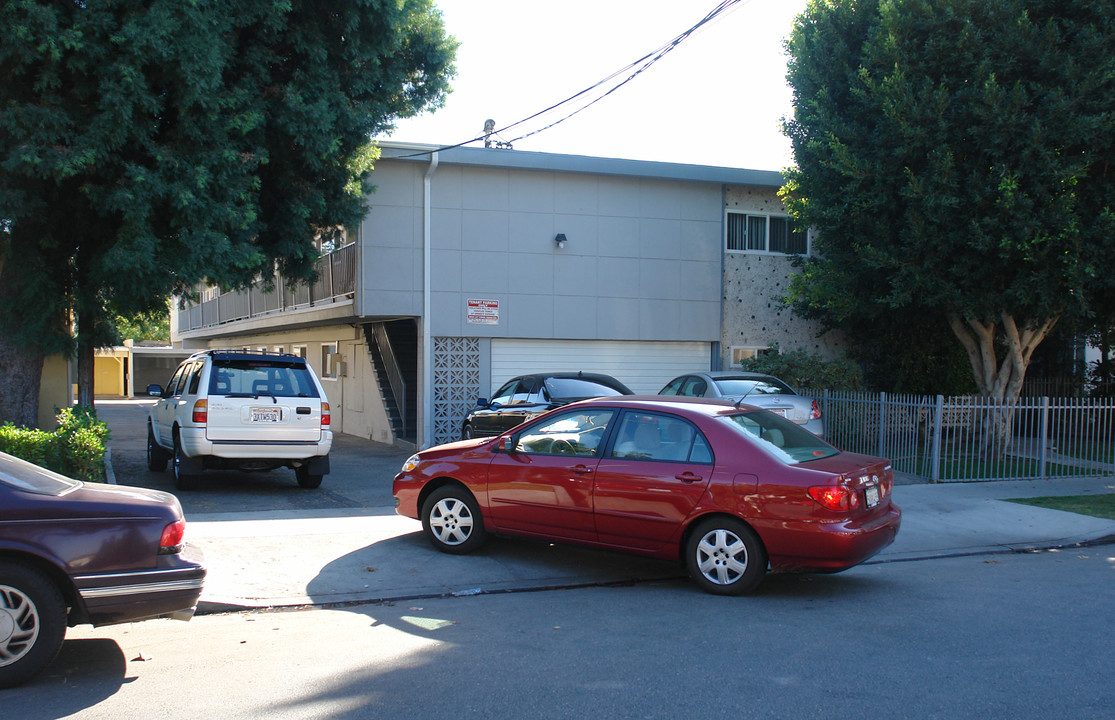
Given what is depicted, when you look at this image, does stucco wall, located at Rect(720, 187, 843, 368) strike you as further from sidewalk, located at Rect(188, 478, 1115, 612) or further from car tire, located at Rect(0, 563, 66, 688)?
car tire, located at Rect(0, 563, 66, 688)

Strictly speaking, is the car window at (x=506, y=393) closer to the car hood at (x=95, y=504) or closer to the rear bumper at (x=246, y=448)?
the rear bumper at (x=246, y=448)

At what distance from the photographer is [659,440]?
714 cm

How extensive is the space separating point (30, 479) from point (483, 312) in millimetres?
11576

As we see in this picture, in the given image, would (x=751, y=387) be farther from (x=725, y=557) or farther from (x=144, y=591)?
(x=144, y=591)

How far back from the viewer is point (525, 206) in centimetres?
1662

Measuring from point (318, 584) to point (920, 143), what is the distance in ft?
35.8

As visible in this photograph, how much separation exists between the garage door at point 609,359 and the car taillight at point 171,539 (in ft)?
38.2

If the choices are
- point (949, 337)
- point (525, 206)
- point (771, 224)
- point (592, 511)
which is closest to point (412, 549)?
point (592, 511)

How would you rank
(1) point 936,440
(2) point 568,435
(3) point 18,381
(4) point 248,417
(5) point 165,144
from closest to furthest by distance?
(2) point 568,435, (5) point 165,144, (4) point 248,417, (3) point 18,381, (1) point 936,440

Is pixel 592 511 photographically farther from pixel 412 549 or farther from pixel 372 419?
pixel 372 419

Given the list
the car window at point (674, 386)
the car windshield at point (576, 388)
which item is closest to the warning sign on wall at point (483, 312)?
the car windshield at point (576, 388)

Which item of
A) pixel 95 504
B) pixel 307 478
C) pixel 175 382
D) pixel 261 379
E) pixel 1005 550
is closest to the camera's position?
pixel 95 504

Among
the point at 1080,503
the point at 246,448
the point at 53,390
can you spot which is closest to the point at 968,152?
the point at 1080,503

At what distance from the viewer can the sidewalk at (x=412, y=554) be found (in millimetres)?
7008
